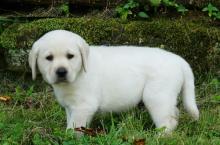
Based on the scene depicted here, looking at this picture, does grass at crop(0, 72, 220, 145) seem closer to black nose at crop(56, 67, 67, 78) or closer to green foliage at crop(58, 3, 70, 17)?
black nose at crop(56, 67, 67, 78)

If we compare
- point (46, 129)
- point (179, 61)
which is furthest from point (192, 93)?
point (46, 129)

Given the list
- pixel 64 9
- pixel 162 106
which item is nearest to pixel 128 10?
pixel 64 9

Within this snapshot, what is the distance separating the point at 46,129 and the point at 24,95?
1.85 metres

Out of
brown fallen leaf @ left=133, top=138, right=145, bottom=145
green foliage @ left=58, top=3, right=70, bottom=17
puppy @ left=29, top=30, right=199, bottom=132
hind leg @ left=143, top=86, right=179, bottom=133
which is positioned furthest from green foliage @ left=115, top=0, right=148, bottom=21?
brown fallen leaf @ left=133, top=138, right=145, bottom=145

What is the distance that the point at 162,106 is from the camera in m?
6.62

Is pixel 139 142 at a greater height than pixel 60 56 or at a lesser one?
lesser

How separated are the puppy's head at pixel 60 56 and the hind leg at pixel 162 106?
2.46 feet

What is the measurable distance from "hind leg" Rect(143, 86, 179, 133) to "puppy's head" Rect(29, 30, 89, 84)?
2.46 feet

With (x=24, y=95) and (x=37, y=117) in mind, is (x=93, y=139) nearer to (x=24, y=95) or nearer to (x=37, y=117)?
(x=37, y=117)

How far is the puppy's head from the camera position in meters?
6.21

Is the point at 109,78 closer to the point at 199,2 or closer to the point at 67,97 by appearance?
the point at 67,97

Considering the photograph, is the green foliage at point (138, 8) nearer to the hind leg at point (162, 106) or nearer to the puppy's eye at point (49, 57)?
the hind leg at point (162, 106)

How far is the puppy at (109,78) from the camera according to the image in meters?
6.26

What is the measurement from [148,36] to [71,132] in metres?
2.66
